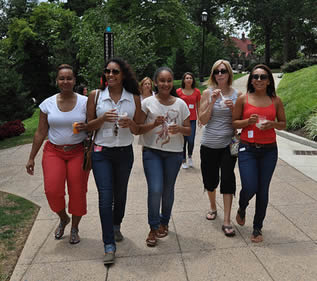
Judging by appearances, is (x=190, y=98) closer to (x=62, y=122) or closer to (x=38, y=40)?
(x=62, y=122)

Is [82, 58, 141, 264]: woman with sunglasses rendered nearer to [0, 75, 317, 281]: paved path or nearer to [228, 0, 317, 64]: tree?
[0, 75, 317, 281]: paved path

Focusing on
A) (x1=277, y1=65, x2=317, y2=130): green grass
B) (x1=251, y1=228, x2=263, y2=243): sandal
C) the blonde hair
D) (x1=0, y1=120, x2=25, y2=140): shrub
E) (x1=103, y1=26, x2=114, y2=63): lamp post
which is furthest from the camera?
(x1=0, y1=120, x2=25, y2=140): shrub

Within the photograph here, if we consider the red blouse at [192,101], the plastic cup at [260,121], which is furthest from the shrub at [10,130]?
the plastic cup at [260,121]

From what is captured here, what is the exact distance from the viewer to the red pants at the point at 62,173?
362 cm

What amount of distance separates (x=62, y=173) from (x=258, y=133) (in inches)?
84.3

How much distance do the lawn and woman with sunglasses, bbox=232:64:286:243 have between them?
2.60 m

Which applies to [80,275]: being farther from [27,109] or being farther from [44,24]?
[44,24]

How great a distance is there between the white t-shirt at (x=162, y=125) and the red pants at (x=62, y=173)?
76cm

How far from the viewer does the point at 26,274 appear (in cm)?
325

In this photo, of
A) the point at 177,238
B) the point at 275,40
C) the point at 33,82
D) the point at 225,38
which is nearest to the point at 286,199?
the point at 177,238

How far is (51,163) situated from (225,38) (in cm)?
6056

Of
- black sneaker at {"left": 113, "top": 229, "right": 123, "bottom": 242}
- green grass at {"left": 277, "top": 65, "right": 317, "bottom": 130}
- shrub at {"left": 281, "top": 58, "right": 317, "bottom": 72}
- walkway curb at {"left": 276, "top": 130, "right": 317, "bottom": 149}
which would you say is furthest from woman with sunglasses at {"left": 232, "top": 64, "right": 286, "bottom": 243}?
shrub at {"left": 281, "top": 58, "right": 317, "bottom": 72}

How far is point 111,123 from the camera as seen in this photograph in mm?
3365

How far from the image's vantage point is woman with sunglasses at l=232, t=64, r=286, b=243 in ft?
11.9
